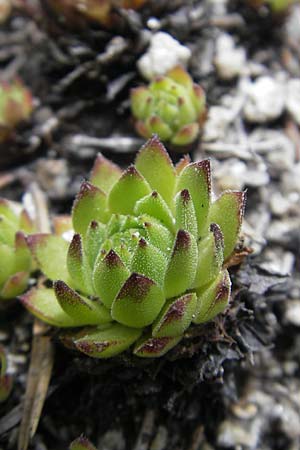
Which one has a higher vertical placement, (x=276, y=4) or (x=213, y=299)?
(x=276, y=4)

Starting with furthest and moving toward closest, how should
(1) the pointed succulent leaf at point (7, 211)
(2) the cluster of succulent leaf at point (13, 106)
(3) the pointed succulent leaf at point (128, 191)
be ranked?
(2) the cluster of succulent leaf at point (13, 106)
(1) the pointed succulent leaf at point (7, 211)
(3) the pointed succulent leaf at point (128, 191)

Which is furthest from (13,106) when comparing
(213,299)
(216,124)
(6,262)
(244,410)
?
(244,410)

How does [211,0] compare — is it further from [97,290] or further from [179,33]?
[97,290]

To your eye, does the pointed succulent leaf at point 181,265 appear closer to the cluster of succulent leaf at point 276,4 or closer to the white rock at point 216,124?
the white rock at point 216,124

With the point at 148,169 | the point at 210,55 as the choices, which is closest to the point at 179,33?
the point at 210,55

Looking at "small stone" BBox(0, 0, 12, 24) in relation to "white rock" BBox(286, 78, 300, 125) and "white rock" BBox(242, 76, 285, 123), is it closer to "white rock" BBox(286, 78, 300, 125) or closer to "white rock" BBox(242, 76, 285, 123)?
"white rock" BBox(242, 76, 285, 123)

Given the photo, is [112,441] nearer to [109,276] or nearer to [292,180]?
[109,276]

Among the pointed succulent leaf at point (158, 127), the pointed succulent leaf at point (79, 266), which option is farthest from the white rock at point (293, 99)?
the pointed succulent leaf at point (79, 266)
